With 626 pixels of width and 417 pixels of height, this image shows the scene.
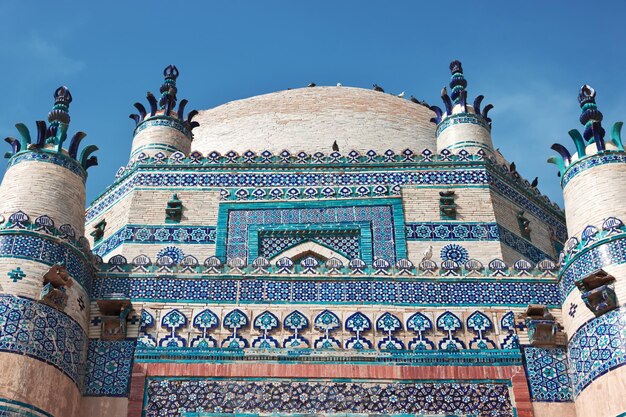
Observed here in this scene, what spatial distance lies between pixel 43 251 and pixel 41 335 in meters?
0.86

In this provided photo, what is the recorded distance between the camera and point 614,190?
9672mm

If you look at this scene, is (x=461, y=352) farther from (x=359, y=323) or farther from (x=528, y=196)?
(x=528, y=196)

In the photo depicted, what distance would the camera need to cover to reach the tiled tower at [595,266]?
847 cm

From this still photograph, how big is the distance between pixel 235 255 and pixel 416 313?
2.45 metres

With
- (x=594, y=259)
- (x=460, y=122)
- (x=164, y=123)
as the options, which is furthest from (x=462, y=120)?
(x=594, y=259)

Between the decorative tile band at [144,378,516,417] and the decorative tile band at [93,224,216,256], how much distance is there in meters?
2.76

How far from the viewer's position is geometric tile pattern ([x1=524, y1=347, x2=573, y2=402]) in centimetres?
879

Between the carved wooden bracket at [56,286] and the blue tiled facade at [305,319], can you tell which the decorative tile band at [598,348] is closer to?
the blue tiled facade at [305,319]

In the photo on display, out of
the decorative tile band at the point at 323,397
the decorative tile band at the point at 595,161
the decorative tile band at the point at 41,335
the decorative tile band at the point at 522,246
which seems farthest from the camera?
the decorative tile band at the point at 522,246

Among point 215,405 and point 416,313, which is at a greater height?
point 416,313

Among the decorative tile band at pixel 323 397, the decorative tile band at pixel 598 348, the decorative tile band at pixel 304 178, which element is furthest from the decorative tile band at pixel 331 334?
the decorative tile band at pixel 304 178

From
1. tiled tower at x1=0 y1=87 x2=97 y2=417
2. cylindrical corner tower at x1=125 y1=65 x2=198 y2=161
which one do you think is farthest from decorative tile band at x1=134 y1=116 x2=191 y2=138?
tiled tower at x1=0 y1=87 x2=97 y2=417

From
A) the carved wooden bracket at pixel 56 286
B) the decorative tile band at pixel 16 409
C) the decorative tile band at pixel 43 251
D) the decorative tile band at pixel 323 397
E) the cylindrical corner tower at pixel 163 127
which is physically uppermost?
the cylindrical corner tower at pixel 163 127

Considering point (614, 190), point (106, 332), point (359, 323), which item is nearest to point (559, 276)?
point (614, 190)
